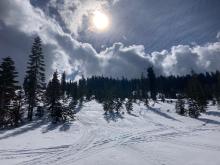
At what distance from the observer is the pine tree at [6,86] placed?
26.0 m

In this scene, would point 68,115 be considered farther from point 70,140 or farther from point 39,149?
point 39,149

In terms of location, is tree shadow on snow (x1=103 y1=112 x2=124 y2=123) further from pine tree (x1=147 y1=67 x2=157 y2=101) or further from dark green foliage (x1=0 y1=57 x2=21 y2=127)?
pine tree (x1=147 y1=67 x2=157 y2=101)

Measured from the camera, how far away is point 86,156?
11.8 m

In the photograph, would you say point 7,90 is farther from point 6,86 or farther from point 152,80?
point 152,80

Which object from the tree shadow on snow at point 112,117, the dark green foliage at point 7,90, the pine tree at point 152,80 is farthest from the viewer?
the pine tree at point 152,80

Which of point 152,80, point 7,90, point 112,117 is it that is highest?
point 152,80

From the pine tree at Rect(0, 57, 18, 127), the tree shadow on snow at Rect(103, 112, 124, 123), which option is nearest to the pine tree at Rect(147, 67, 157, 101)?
the tree shadow on snow at Rect(103, 112, 124, 123)

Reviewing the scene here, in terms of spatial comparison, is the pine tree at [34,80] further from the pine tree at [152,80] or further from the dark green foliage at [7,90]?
the pine tree at [152,80]

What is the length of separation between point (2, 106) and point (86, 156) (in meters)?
19.0

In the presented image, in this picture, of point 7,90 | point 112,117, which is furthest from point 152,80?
point 7,90

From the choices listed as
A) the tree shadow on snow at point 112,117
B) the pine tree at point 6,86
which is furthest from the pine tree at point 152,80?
the pine tree at point 6,86

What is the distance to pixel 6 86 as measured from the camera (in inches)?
1050

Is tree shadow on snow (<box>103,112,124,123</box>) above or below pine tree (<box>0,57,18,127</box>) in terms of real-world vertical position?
below

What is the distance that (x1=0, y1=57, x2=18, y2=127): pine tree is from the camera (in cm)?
2595
